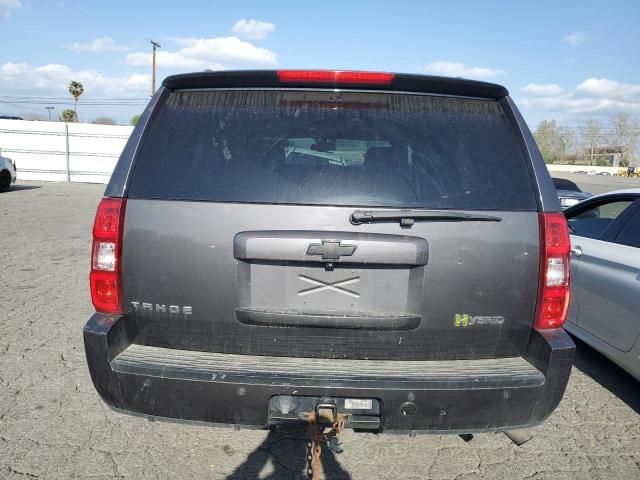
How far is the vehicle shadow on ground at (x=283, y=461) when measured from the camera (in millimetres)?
2711

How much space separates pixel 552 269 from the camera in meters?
2.18

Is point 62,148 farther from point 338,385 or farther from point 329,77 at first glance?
point 338,385

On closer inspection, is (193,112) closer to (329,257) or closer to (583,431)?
(329,257)

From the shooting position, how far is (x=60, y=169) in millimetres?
23516

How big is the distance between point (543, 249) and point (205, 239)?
4.73 feet

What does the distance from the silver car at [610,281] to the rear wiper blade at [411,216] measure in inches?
85.1

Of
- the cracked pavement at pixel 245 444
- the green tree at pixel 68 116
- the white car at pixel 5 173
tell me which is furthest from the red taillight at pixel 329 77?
the green tree at pixel 68 116

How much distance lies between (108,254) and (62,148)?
24.1m

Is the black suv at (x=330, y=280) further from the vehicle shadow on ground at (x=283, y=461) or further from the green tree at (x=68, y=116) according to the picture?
the green tree at (x=68, y=116)

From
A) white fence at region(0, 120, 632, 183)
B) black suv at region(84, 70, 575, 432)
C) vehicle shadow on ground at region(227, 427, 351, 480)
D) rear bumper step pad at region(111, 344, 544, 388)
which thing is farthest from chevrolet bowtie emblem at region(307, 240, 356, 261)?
white fence at region(0, 120, 632, 183)

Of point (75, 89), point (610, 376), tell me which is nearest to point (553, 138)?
point (75, 89)

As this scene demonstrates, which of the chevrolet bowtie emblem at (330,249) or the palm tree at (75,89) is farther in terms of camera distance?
the palm tree at (75,89)

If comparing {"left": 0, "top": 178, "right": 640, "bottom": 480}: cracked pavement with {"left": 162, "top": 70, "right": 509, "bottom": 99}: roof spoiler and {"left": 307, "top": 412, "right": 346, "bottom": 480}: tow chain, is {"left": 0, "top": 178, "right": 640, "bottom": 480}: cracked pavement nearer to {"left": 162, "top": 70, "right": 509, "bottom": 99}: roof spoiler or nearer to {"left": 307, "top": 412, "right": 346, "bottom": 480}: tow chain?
{"left": 307, "top": 412, "right": 346, "bottom": 480}: tow chain

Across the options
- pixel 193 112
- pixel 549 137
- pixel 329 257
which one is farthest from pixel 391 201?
pixel 549 137
